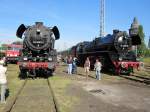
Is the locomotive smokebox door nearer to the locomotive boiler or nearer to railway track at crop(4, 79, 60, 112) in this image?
the locomotive boiler

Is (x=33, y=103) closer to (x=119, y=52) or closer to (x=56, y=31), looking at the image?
(x=56, y=31)

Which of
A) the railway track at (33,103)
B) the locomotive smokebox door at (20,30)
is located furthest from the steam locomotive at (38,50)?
the railway track at (33,103)

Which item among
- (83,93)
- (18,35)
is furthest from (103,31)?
(83,93)

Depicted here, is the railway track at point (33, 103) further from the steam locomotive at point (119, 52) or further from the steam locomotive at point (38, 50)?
the steam locomotive at point (119, 52)

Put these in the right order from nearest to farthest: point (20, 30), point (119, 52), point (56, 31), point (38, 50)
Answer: point (38, 50) < point (20, 30) < point (56, 31) < point (119, 52)

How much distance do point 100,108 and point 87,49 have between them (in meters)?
25.9

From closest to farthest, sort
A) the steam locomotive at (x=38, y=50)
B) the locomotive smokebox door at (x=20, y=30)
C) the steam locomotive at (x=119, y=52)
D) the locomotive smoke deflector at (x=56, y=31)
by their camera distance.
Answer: the steam locomotive at (x=38, y=50) → the locomotive smokebox door at (x=20, y=30) → the locomotive smoke deflector at (x=56, y=31) → the steam locomotive at (x=119, y=52)

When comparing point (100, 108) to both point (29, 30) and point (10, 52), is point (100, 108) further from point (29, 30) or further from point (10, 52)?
point (10, 52)

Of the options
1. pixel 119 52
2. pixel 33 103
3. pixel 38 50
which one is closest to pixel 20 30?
pixel 38 50

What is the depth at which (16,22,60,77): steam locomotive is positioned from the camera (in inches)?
846

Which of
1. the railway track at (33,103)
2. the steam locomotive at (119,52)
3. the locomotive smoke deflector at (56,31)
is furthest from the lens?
the steam locomotive at (119,52)

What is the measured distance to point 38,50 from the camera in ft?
72.3

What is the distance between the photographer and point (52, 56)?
22062 millimetres

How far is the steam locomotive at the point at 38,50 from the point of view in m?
21.5
